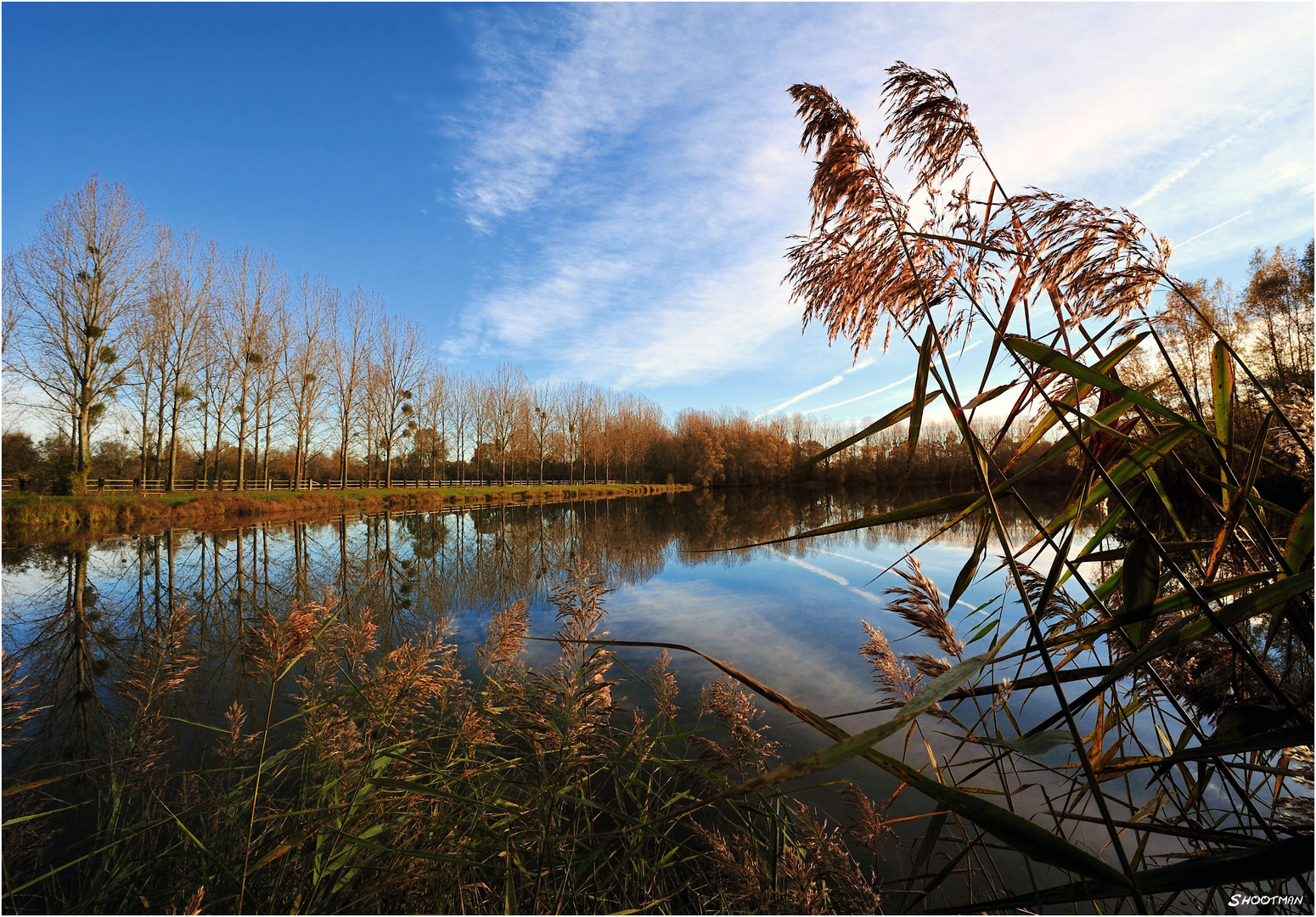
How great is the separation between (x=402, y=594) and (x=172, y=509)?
14.6m

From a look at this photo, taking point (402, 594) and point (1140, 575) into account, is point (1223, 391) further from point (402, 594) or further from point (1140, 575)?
point (402, 594)

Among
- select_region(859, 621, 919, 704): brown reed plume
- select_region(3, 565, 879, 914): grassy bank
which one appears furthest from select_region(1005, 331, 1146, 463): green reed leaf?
select_region(3, 565, 879, 914): grassy bank

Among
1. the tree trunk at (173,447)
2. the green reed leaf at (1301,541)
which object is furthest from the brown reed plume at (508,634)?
the tree trunk at (173,447)

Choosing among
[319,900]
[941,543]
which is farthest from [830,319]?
[941,543]

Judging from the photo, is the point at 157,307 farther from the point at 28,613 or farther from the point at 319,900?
the point at 319,900

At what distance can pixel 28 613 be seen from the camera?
20.2 feet

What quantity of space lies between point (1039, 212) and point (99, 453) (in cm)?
4497

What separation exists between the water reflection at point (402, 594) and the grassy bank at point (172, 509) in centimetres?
231

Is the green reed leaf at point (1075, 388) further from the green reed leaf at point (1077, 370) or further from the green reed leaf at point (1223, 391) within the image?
the green reed leaf at point (1223, 391)

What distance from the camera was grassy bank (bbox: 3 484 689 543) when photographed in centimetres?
1375

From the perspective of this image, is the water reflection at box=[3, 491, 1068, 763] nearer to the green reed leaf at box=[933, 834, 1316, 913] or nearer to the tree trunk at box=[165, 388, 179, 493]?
the green reed leaf at box=[933, 834, 1316, 913]

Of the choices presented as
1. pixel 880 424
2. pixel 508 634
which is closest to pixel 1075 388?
pixel 880 424

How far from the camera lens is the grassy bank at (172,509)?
13750 mm

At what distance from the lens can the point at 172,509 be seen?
16.5 metres
